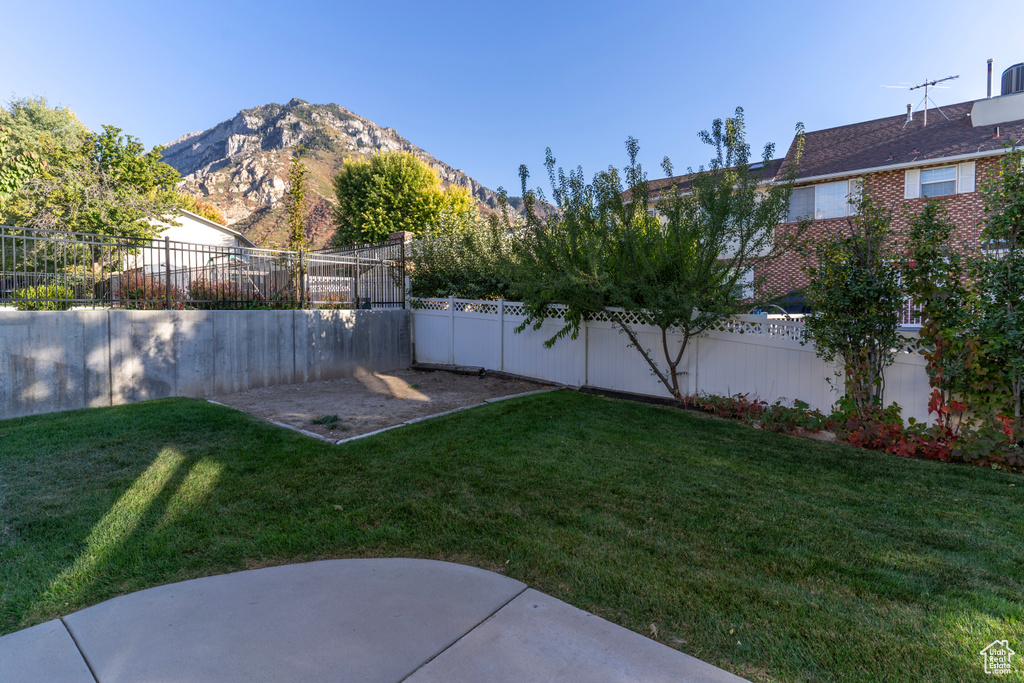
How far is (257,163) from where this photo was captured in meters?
74.2

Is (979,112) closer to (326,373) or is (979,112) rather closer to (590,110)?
(590,110)

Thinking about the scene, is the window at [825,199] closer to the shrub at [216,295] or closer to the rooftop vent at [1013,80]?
the rooftop vent at [1013,80]

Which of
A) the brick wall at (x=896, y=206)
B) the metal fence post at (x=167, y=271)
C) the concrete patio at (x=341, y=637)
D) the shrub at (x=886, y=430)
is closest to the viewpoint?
the concrete patio at (x=341, y=637)

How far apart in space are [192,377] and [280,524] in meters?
6.00

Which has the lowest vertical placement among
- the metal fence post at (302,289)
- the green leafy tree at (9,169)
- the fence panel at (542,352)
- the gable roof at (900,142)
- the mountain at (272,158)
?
the fence panel at (542,352)

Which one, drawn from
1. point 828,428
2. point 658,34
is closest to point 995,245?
point 828,428

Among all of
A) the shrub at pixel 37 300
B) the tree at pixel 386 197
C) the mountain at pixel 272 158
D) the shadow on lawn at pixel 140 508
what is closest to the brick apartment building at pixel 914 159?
the tree at pixel 386 197

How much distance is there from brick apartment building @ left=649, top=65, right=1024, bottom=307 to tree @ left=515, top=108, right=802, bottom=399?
7839 millimetres

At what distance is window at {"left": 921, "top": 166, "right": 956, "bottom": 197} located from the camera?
1469 cm

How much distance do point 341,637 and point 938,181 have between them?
64.6ft

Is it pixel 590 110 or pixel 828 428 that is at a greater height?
pixel 590 110

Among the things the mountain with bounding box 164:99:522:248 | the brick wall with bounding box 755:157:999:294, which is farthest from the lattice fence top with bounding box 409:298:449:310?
the mountain with bounding box 164:99:522:248

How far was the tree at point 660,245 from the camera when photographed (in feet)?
21.2

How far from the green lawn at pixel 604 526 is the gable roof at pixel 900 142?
12949 mm
